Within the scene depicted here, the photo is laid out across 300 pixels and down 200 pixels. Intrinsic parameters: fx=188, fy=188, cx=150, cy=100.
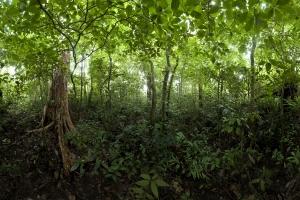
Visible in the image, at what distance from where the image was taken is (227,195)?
3.71m

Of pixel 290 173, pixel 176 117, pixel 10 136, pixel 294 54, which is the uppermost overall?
pixel 294 54

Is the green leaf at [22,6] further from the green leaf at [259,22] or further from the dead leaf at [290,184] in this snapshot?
the dead leaf at [290,184]

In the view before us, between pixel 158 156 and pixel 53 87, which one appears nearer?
pixel 158 156

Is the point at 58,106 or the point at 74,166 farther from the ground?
the point at 58,106

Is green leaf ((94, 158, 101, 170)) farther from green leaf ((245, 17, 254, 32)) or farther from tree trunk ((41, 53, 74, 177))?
green leaf ((245, 17, 254, 32))

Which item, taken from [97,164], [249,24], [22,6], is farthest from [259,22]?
[97,164]

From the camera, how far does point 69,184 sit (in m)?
3.69

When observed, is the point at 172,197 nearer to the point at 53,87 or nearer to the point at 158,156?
the point at 158,156

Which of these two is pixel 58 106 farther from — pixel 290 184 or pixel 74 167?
pixel 290 184

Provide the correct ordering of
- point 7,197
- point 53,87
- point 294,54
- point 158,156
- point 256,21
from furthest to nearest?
point 53,87, point 158,156, point 294,54, point 7,197, point 256,21

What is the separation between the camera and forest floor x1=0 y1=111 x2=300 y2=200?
11.4ft

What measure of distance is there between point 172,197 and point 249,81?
2909 mm

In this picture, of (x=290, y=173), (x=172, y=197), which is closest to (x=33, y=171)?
(x=172, y=197)

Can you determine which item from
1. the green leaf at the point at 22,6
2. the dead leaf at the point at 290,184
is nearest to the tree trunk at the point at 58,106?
the green leaf at the point at 22,6
